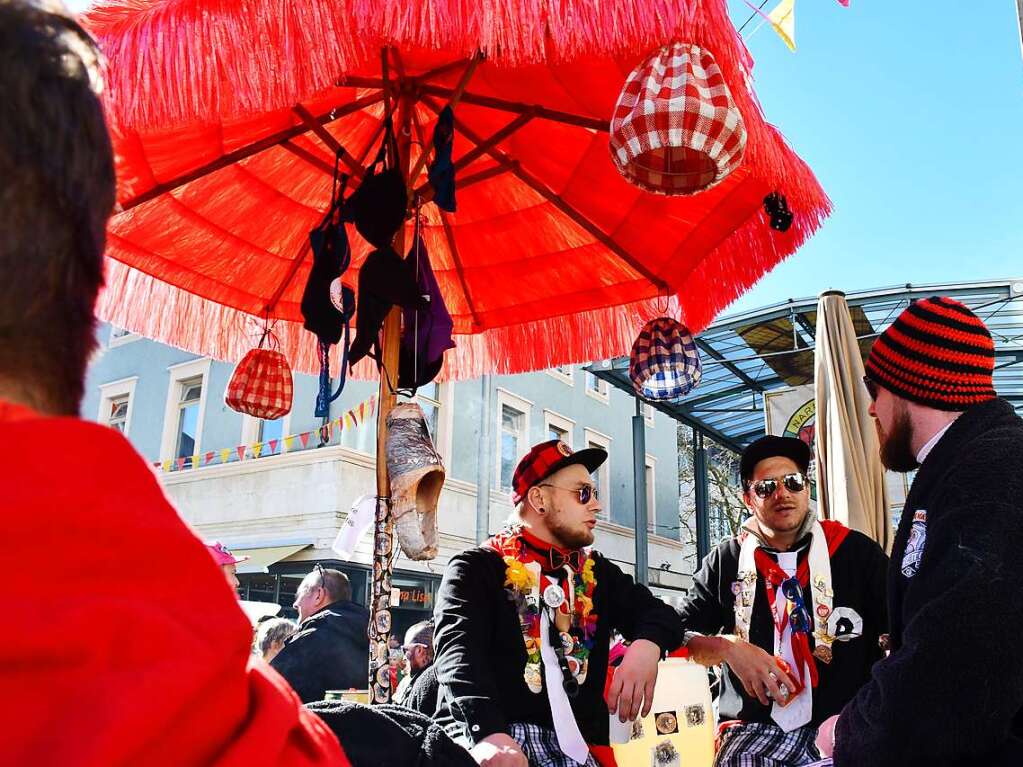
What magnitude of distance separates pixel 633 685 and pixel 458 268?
259cm

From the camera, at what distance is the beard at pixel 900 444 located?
7.66 feet

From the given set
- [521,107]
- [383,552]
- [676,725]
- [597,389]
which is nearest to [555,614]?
[383,552]

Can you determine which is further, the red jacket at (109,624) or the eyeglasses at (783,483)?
the eyeglasses at (783,483)

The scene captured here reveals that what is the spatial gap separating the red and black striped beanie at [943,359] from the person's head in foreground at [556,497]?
1.44 meters

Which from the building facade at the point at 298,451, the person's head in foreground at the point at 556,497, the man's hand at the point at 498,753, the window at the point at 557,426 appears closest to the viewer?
the man's hand at the point at 498,753

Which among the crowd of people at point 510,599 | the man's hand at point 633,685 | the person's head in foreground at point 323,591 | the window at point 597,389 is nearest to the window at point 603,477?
the window at point 597,389

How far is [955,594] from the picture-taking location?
174 cm

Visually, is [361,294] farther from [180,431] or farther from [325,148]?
[180,431]

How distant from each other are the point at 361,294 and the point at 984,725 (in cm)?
246

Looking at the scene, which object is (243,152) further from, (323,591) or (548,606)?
(323,591)

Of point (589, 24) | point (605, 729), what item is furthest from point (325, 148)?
point (605, 729)

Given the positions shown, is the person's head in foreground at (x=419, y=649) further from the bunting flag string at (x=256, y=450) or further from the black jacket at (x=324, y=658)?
the bunting flag string at (x=256, y=450)

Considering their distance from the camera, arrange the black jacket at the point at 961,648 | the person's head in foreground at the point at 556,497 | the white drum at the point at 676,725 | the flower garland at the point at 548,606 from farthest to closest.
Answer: the person's head in foreground at the point at 556,497
the white drum at the point at 676,725
the flower garland at the point at 548,606
the black jacket at the point at 961,648

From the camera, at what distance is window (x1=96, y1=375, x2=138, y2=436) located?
2011 cm
